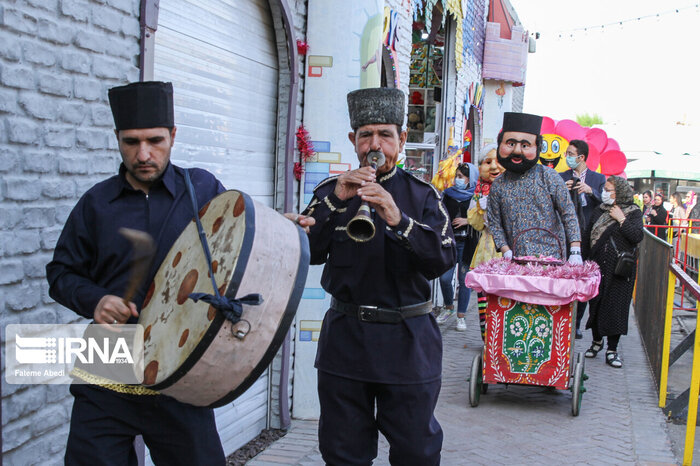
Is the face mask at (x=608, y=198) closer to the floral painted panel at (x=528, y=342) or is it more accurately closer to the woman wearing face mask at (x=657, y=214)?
the floral painted panel at (x=528, y=342)

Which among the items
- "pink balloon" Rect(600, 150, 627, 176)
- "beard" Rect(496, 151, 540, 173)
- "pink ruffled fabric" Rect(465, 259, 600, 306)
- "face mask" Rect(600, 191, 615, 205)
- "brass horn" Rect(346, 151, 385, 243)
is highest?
"pink balloon" Rect(600, 150, 627, 176)

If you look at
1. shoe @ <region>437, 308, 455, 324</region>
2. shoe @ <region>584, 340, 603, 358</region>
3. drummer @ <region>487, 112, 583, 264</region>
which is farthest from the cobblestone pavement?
shoe @ <region>437, 308, 455, 324</region>

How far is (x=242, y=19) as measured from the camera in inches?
200

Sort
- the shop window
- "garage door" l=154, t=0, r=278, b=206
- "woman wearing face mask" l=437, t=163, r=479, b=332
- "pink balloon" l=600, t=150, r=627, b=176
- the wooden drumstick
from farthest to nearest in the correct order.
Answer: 1. "pink balloon" l=600, t=150, r=627, b=176
2. the shop window
3. "woman wearing face mask" l=437, t=163, r=479, b=332
4. "garage door" l=154, t=0, r=278, b=206
5. the wooden drumstick

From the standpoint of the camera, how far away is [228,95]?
195 inches

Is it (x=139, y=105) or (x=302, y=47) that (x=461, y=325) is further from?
(x=139, y=105)

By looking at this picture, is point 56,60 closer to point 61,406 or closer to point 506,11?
point 61,406

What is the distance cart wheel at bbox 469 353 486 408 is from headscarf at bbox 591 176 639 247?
2.41 meters

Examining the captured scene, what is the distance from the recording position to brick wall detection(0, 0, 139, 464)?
3100mm

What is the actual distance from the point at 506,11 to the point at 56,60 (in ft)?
54.8

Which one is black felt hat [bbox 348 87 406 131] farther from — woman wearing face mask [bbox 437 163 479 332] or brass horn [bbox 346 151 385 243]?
woman wearing face mask [bbox 437 163 479 332]

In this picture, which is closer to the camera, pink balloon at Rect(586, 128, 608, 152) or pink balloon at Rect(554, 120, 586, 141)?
pink balloon at Rect(554, 120, 586, 141)

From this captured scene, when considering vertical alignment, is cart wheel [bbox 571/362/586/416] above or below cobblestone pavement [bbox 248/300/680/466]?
above

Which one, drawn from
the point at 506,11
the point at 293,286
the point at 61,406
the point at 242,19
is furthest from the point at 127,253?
the point at 506,11
